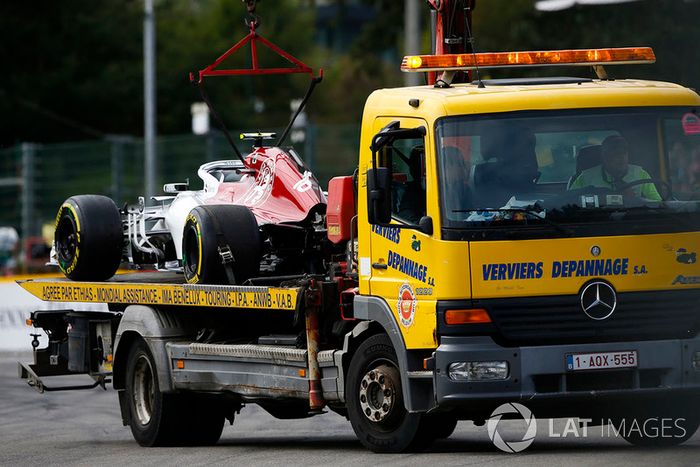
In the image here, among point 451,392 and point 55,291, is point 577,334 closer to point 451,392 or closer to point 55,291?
point 451,392

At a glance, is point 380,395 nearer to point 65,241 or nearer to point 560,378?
point 560,378

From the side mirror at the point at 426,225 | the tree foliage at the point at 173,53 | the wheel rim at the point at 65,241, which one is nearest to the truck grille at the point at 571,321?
the side mirror at the point at 426,225

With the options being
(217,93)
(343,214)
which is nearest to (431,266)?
(343,214)

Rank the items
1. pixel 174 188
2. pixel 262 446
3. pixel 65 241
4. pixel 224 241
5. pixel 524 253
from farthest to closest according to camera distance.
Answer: pixel 174 188 → pixel 65 241 → pixel 262 446 → pixel 224 241 → pixel 524 253

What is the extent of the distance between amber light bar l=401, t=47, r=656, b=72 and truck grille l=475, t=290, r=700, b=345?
6.18ft

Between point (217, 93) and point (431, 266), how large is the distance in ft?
175

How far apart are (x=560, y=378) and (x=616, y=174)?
1.38m

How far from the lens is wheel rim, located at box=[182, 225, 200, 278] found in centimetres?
1375

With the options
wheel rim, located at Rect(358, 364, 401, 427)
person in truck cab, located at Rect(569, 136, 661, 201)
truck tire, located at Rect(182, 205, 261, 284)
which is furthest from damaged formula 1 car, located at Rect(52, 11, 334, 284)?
person in truck cab, located at Rect(569, 136, 661, 201)

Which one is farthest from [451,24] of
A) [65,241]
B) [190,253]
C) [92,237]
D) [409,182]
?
[409,182]

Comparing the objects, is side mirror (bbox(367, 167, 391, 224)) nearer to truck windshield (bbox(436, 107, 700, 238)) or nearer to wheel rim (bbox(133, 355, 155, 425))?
truck windshield (bbox(436, 107, 700, 238))

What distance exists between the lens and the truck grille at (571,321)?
1102 centimetres

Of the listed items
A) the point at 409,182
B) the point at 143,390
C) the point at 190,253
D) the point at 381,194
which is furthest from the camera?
the point at 143,390

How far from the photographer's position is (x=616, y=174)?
443 inches
